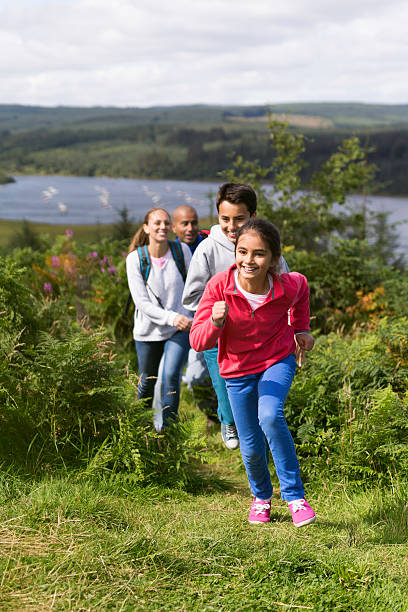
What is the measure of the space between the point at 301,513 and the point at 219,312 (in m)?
1.32

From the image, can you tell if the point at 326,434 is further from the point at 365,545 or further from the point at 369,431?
the point at 365,545

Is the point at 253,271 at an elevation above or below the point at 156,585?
above

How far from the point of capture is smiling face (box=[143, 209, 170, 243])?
18.3 ft

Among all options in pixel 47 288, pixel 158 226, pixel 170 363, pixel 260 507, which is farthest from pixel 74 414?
pixel 47 288

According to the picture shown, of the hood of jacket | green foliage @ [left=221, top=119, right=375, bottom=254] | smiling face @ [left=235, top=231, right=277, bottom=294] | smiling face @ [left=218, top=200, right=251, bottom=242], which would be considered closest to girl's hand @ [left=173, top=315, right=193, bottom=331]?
the hood of jacket

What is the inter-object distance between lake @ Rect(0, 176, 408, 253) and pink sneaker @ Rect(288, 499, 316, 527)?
30.4 feet

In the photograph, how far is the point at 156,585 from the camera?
3.03 meters

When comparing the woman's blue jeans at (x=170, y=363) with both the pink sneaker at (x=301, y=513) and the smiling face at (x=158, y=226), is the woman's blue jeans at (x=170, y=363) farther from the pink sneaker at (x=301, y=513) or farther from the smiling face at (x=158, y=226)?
the pink sneaker at (x=301, y=513)

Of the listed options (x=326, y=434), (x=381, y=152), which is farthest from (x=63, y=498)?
(x=381, y=152)

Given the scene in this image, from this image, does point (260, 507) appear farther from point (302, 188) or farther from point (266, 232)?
point (302, 188)

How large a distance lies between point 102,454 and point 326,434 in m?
1.85

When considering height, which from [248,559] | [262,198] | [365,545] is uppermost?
[262,198]

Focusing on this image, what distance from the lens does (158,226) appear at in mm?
5578

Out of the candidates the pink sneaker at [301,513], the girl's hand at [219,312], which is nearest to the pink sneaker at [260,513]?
the pink sneaker at [301,513]
